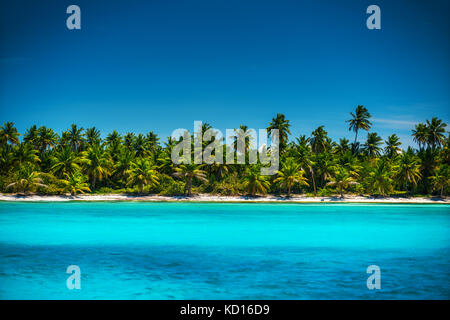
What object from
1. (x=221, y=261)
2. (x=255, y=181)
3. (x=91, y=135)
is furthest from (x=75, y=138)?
(x=221, y=261)

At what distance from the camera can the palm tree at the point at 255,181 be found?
163 feet

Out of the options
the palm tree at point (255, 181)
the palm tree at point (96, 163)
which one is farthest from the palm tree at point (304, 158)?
the palm tree at point (96, 163)

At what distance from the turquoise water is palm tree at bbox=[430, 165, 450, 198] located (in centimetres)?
2907

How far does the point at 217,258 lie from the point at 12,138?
55.8m

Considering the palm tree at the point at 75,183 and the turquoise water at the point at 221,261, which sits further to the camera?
the palm tree at the point at 75,183

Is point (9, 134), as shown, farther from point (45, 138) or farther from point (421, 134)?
point (421, 134)

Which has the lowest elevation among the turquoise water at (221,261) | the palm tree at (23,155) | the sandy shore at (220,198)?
the sandy shore at (220,198)

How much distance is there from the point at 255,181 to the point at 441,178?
2502cm

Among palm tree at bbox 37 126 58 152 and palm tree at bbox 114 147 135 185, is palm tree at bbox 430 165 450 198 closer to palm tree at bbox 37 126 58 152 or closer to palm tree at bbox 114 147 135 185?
palm tree at bbox 114 147 135 185

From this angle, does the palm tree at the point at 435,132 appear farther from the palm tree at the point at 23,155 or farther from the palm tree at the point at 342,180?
the palm tree at the point at 23,155

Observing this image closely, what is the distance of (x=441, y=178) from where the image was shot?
47750 mm

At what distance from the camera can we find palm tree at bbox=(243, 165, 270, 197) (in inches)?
1961

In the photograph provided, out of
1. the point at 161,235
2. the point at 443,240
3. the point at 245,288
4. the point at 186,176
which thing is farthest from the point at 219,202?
the point at 245,288
